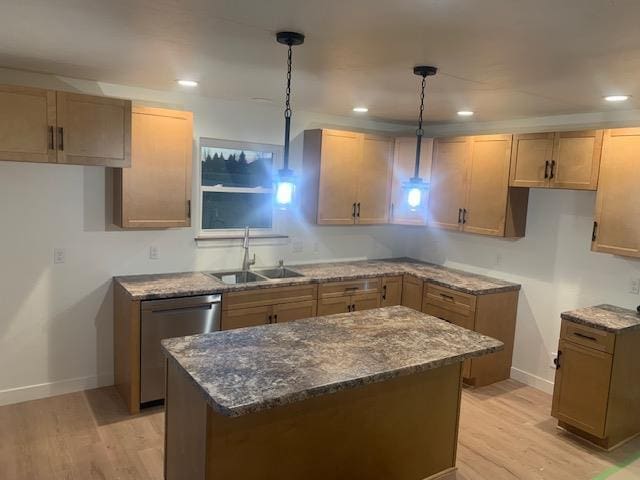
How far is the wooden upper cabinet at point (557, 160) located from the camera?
3.67m

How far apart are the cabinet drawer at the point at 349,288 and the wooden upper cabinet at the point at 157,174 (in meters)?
1.36

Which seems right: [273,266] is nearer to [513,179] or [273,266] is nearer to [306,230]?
[306,230]

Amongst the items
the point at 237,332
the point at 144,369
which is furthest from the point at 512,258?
the point at 144,369

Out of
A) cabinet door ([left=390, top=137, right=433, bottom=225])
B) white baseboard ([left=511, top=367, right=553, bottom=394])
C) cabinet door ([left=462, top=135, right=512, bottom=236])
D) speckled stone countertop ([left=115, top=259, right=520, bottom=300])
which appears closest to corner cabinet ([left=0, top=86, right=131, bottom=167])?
speckled stone countertop ([left=115, top=259, right=520, bottom=300])

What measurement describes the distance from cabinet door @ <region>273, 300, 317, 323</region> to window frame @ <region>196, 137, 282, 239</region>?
33.5 inches

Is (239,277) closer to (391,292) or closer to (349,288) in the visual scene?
(349,288)

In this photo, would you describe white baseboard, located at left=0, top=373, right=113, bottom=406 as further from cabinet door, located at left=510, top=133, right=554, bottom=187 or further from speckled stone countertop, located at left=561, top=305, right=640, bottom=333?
cabinet door, located at left=510, top=133, right=554, bottom=187

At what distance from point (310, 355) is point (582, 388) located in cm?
234

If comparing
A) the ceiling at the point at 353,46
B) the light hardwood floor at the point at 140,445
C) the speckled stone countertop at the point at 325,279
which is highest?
the ceiling at the point at 353,46

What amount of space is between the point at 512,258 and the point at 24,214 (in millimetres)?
4239

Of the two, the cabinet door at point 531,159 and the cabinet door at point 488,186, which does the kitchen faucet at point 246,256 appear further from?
the cabinet door at point 531,159

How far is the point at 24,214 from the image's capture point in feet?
11.7

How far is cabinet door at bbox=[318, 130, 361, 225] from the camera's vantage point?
464cm

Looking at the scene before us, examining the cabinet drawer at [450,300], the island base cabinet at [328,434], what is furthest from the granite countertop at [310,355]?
the cabinet drawer at [450,300]
